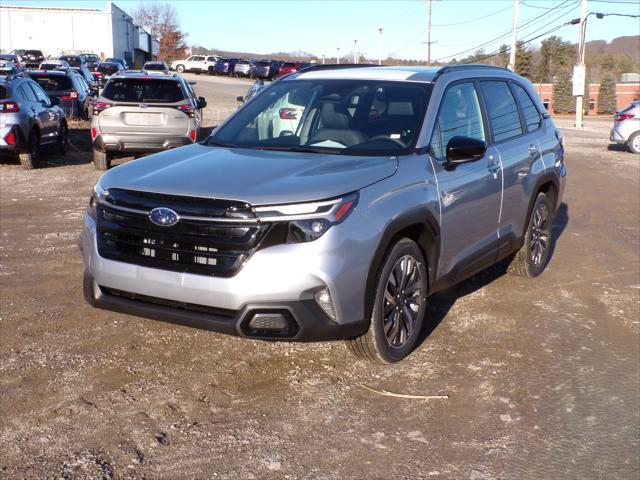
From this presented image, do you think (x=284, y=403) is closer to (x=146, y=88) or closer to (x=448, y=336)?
(x=448, y=336)

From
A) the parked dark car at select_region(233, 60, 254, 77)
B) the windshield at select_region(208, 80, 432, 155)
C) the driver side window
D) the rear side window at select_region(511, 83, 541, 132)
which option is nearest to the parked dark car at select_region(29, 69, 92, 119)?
the rear side window at select_region(511, 83, 541, 132)

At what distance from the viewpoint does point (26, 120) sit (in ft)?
47.3

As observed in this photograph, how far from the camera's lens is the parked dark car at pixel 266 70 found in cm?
6047

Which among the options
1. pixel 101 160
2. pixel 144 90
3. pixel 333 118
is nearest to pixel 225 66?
pixel 101 160

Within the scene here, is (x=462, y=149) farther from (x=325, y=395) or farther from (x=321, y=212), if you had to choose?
(x=325, y=395)

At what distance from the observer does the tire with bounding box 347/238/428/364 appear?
4.74 metres

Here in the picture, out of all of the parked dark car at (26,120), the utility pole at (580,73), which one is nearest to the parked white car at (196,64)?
the utility pole at (580,73)

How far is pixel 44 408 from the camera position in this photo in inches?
172

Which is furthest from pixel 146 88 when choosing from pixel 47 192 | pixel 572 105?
pixel 572 105

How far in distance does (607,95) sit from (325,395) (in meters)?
62.6

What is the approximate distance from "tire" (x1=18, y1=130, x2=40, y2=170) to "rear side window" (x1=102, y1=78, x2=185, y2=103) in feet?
Result: 6.77

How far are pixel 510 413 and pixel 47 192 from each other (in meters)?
9.65

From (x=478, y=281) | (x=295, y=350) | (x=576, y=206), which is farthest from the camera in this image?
(x=576, y=206)

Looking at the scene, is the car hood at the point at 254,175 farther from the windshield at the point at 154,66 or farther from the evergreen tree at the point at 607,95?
the evergreen tree at the point at 607,95
